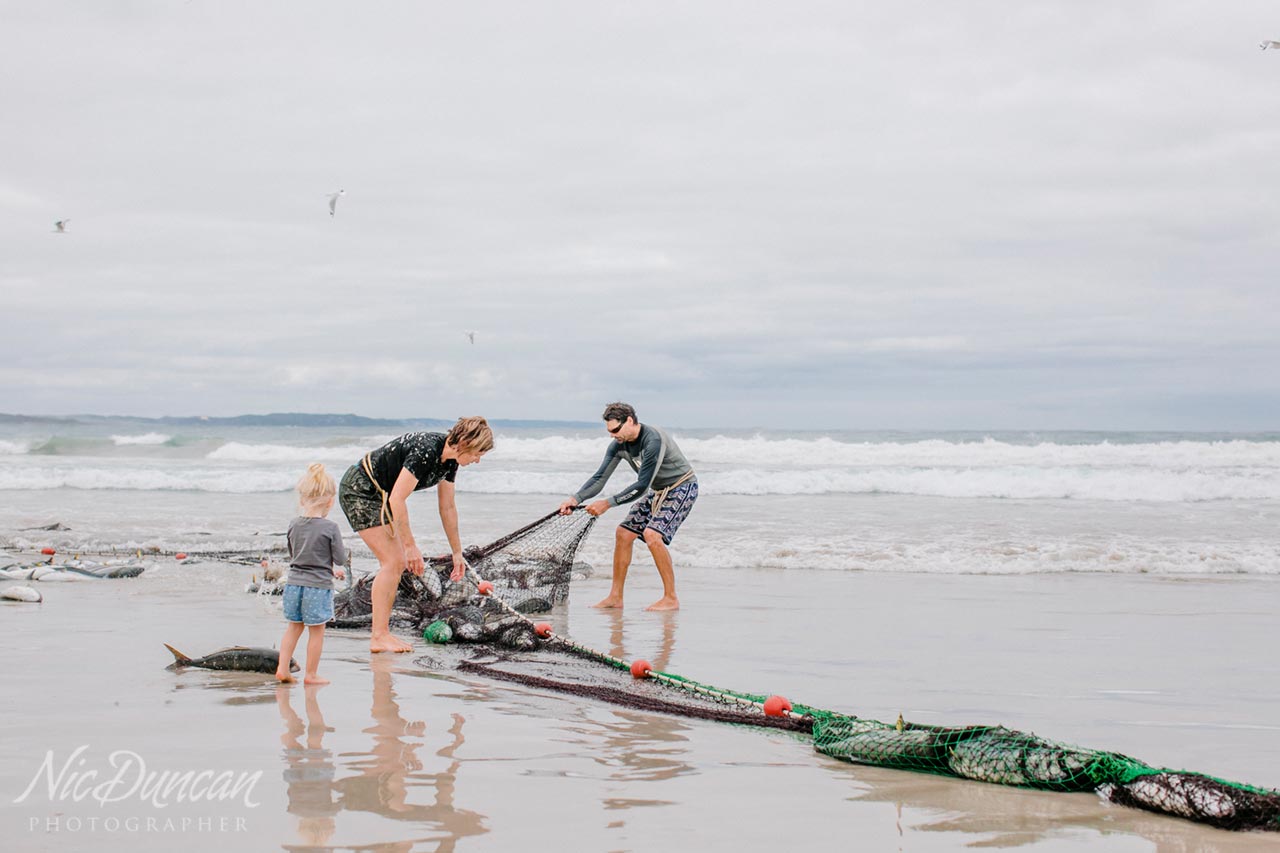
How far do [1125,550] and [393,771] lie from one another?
1062cm

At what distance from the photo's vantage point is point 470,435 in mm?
6012

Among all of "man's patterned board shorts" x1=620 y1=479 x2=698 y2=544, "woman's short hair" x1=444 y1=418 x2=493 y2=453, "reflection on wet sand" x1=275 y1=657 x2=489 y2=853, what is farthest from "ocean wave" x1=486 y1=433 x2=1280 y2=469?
"reflection on wet sand" x1=275 y1=657 x2=489 y2=853

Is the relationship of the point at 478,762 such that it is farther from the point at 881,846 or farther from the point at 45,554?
the point at 45,554

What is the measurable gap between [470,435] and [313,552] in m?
1.18

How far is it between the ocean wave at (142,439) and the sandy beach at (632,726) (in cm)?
3828

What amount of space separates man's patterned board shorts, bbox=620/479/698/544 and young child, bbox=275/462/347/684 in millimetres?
3744

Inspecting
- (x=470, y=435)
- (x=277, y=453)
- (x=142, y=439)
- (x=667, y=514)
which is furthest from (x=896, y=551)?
(x=142, y=439)

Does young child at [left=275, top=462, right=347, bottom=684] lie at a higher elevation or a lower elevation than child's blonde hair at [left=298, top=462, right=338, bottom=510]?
lower

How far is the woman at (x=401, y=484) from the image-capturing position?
603 centimetres

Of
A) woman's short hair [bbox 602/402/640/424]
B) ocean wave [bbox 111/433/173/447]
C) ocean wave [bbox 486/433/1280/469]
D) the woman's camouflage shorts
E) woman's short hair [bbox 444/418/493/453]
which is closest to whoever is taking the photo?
woman's short hair [bbox 444/418/493/453]

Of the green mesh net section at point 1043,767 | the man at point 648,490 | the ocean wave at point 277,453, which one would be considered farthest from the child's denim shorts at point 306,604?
the ocean wave at point 277,453

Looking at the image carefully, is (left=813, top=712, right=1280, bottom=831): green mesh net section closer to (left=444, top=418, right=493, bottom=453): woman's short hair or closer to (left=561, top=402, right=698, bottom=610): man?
(left=444, top=418, right=493, bottom=453): woman's short hair

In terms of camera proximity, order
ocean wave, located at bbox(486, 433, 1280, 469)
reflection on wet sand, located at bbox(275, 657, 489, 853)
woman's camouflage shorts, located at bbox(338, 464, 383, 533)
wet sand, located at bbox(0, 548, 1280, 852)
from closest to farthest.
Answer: reflection on wet sand, located at bbox(275, 657, 489, 853) < wet sand, located at bbox(0, 548, 1280, 852) < woman's camouflage shorts, located at bbox(338, 464, 383, 533) < ocean wave, located at bbox(486, 433, 1280, 469)

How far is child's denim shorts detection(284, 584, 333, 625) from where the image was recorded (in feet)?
17.4
